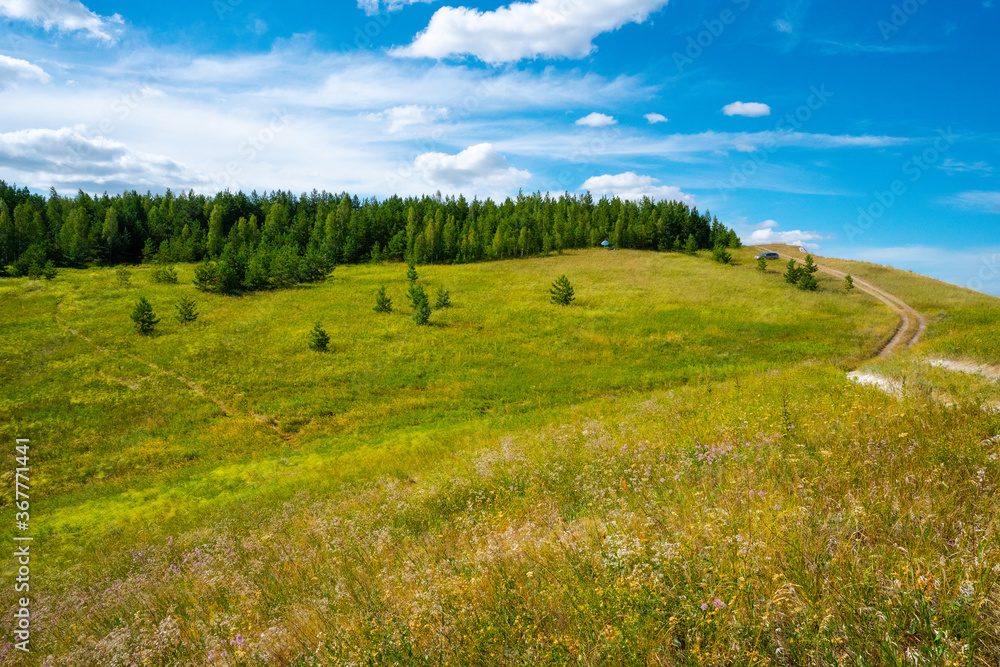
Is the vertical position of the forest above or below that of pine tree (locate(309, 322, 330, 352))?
above

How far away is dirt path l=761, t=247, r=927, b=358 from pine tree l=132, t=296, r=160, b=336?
54776 millimetres

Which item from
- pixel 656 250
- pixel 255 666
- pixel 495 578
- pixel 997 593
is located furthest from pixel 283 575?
pixel 656 250

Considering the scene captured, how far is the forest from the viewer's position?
77.1m

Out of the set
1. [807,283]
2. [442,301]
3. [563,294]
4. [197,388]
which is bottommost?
[197,388]

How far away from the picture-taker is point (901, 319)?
3834 centimetres

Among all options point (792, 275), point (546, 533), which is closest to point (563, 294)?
point (792, 275)

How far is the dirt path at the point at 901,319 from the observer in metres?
29.1

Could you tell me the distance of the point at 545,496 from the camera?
21.3ft

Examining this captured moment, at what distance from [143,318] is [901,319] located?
65728mm

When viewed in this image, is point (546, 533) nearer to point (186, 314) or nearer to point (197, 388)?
point (197, 388)

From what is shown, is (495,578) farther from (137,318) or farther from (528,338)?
(137,318)

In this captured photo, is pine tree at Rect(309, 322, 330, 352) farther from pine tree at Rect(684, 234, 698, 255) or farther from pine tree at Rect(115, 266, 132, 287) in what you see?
pine tree at Rect(684, 234, 698, 255)

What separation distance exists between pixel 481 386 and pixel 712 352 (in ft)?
56.6

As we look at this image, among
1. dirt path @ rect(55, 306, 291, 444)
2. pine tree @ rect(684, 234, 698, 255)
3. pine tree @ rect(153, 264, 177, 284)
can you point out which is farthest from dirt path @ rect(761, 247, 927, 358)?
pine tree @ rect(153, 264, 177, 284)
